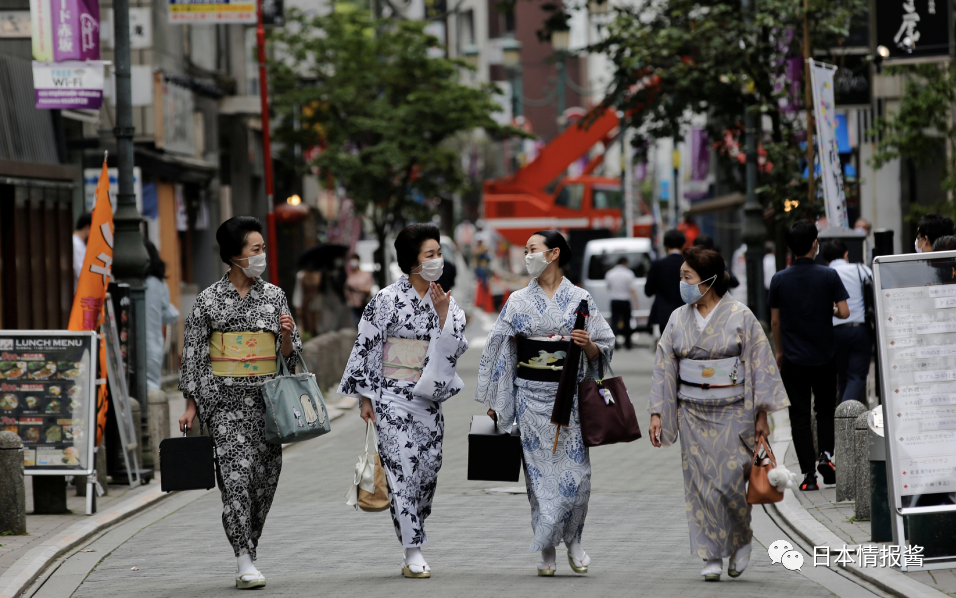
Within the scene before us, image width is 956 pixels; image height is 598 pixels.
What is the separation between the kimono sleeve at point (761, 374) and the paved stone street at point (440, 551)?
96cm

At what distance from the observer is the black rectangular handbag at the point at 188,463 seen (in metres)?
7.32

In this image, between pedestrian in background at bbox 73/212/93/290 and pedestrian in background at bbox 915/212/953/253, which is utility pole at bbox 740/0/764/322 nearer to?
pedestrian in background at bbox 915/212/953/253

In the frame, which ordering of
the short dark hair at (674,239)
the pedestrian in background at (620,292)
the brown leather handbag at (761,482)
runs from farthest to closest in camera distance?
the pedestrian in background at (620,292), the short dark hair at (674,239), the brown leather handbag at (761,482)

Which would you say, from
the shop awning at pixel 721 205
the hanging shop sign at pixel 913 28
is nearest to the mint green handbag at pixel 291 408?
the hanging shop sign at pixel 913 28

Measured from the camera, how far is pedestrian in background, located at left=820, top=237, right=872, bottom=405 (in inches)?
433

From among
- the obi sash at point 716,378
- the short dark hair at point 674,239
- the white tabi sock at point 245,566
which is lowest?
the white tabi sock at point 245,566

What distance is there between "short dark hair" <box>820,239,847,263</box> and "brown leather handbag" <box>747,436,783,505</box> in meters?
4.48

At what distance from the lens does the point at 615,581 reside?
7258 mm

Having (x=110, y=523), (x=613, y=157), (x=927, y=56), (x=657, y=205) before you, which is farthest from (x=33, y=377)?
(x=613, y=157)

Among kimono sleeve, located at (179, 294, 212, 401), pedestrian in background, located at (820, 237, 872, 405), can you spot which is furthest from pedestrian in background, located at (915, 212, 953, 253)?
kimono sleeve, located at (179, 294, 212, 401)

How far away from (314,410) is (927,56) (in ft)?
39.0

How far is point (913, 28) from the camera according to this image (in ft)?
55.0

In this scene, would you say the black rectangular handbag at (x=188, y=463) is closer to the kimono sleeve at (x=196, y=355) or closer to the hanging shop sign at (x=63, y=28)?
the kimono sleeve at (x=196, y=355)

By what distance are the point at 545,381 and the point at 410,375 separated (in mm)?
745
